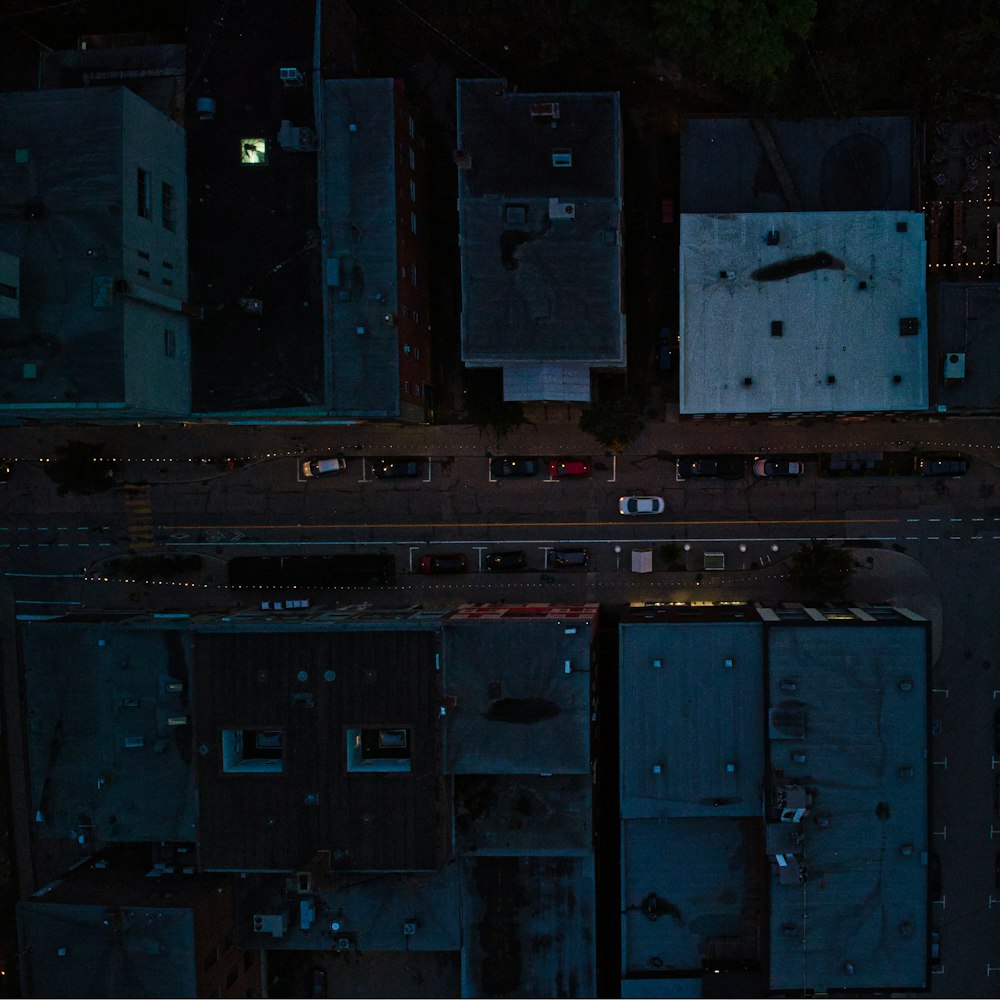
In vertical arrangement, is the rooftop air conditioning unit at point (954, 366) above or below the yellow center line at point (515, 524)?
above

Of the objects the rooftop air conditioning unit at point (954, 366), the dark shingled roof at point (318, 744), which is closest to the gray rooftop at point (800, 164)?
the rooftop air conditioning unit at point (954, 366)

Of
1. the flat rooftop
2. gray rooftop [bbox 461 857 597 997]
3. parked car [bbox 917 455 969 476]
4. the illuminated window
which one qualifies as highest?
the illuminated window

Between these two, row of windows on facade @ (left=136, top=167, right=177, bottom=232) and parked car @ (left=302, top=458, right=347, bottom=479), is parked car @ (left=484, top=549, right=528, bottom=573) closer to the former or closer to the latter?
parked car @ (left=302, top=458, right=347, bottom=479)

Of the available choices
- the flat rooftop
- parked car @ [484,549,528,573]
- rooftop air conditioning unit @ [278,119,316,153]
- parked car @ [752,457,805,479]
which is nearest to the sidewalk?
parked car @ [752,457,805,479]

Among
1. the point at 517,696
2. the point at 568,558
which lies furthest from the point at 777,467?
the point at 517,696

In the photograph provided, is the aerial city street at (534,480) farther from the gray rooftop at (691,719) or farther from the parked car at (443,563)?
the parked car at (443,563)

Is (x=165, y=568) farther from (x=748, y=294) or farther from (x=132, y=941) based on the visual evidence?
(x=748, y=294)

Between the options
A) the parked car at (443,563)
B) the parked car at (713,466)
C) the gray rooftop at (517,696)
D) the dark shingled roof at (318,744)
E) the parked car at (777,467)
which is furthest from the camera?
the parked car at (443,563)
